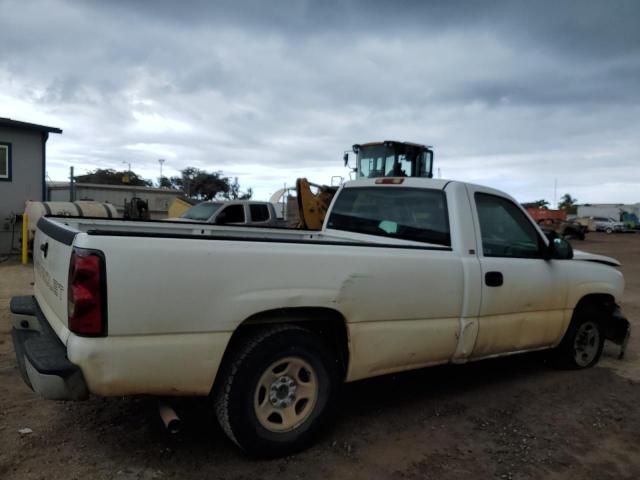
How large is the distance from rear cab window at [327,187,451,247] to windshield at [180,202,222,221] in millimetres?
8476

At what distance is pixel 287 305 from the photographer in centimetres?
316

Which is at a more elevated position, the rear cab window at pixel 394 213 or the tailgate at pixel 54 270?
the rear cab window at pixel 394 213

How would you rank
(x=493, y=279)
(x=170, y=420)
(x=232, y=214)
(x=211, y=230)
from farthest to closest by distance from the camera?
(x=232, y=214) → (x=211, y=230) → (x=493, y=279) → (x=170, y=420)

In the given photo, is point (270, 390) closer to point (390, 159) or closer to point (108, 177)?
point (390, 159)

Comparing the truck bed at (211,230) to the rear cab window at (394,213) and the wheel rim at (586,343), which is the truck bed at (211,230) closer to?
the rear cab window at (394,213)

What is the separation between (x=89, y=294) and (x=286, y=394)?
1351 mm

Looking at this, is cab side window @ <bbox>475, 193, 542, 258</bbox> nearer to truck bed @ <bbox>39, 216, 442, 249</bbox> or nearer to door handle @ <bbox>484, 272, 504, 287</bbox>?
door handle @ <bbox>484, 272, 504, 287</bbox>

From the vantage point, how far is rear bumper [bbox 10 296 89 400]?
2.67 m

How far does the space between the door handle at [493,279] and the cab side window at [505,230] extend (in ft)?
0.54

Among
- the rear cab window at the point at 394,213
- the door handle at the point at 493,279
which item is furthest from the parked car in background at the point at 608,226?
the door handle at the point at 493,279

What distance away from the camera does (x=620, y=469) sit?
3412 millimetres

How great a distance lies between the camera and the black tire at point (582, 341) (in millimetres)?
5219

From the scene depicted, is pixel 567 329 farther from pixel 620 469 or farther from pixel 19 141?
pixel 19 141

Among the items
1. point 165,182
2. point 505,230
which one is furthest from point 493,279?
point 165,182
